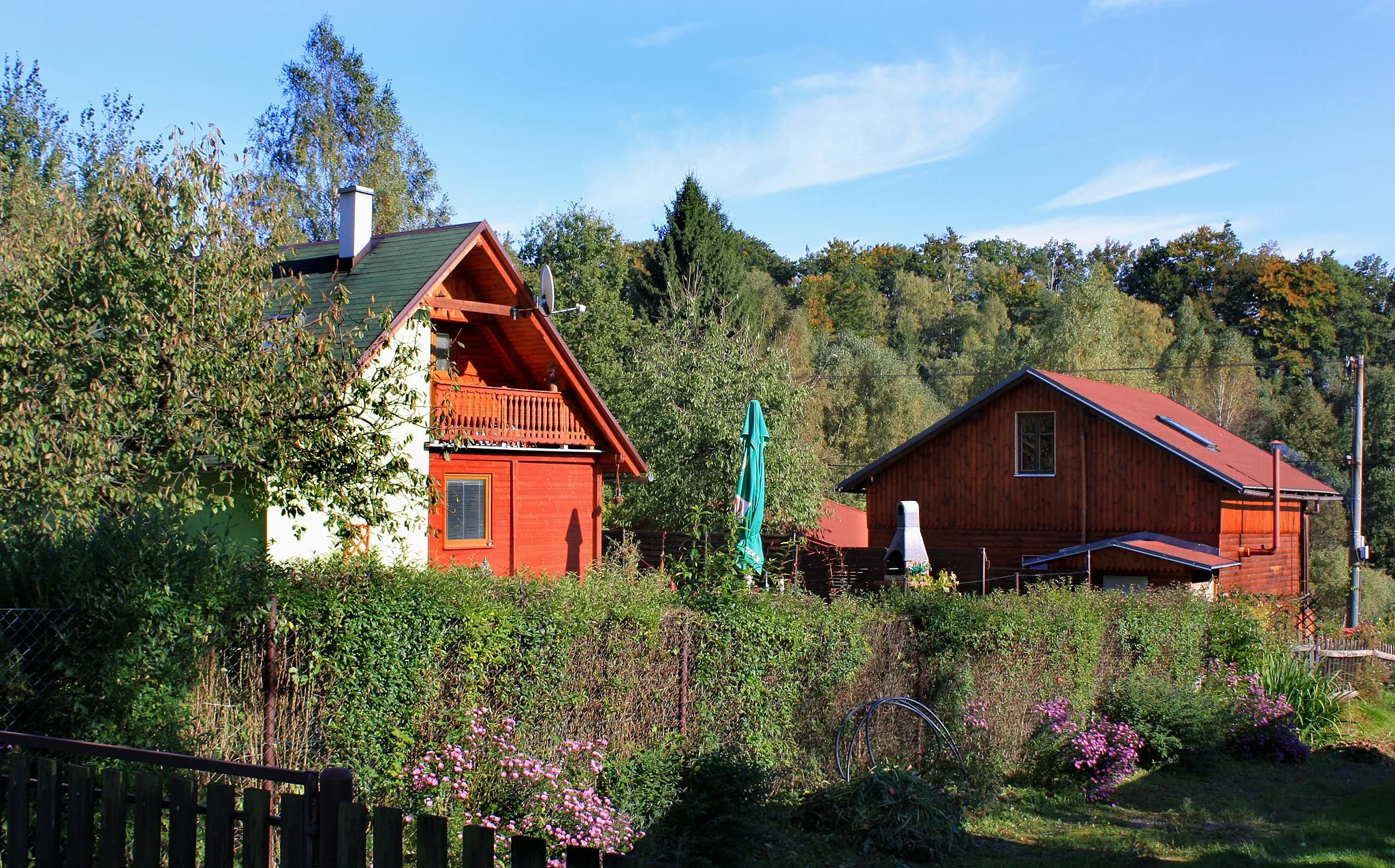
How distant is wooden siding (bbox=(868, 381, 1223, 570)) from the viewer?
25500 mm

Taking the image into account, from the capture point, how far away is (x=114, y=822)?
3.60 m

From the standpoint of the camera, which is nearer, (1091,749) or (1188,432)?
(1091,749)

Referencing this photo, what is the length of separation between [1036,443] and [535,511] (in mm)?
13359

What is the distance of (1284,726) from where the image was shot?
12.9 metres

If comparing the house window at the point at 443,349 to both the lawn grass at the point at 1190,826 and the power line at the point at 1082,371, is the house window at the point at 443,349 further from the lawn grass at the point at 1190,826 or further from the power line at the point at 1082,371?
the power line at the point at 1082,371

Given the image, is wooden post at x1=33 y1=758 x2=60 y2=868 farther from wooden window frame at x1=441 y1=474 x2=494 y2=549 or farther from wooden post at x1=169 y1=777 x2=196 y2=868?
wooden window frame at x1=441 y1=474 x2=494 y2=549

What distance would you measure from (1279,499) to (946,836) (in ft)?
74.5

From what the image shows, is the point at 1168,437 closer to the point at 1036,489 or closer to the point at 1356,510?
the point at 1036,489

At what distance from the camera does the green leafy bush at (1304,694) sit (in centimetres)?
1409

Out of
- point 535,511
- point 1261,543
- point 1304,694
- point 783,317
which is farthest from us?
point 783,317

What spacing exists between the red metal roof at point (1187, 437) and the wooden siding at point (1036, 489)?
0.48 meters

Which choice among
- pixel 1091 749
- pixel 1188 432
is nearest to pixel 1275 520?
pixel 1188 432

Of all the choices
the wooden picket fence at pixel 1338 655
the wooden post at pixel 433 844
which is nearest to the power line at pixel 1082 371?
the wooden picket fence at pixel 1338 655

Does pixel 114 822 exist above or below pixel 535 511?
below
